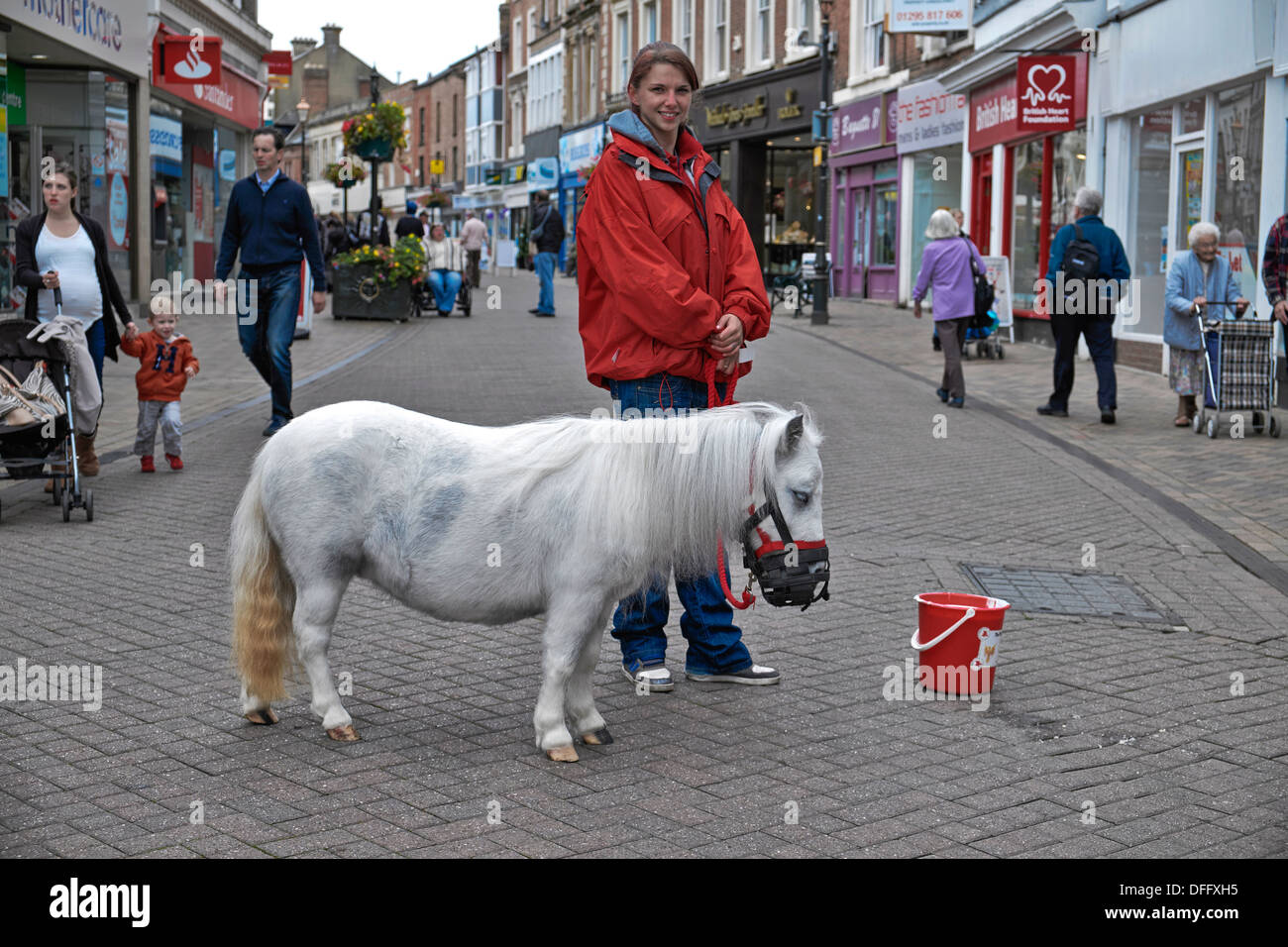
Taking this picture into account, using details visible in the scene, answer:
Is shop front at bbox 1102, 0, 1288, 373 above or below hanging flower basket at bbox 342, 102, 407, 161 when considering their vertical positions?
below

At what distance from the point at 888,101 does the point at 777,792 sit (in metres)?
30.0

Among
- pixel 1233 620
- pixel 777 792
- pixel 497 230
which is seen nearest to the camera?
pixel 777 792

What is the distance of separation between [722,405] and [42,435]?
4.80 meters

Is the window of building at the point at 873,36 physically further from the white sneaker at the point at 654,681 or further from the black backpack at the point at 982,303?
the white sneaker at the point at 654,681

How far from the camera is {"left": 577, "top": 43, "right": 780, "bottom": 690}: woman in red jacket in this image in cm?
481

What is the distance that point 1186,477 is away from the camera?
1034cm

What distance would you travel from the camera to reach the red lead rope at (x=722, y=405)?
4.61 metres

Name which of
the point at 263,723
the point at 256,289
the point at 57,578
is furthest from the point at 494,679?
the point at 256,289

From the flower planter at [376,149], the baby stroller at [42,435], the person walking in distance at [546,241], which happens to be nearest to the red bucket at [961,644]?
the baby stroller at [42,435]

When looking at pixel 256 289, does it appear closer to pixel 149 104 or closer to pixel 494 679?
pixel 494 679

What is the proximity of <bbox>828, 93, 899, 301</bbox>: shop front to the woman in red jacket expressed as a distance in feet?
91.2

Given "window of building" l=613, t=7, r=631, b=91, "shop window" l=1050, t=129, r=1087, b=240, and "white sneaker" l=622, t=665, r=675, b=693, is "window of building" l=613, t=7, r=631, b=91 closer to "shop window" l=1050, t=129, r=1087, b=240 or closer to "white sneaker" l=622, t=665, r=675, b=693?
"shop window" l=1050, t=129, r=1087, b=240

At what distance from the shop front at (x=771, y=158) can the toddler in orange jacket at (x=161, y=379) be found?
1163 inches
